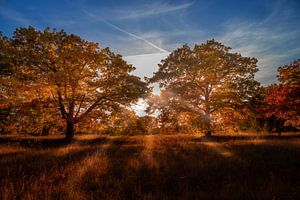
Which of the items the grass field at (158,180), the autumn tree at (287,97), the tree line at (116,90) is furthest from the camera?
the autumn tree at (287,97)

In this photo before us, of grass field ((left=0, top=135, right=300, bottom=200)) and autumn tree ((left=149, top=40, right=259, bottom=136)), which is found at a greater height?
autumn tree ((left=149, top=40, right=259, bottom=136))

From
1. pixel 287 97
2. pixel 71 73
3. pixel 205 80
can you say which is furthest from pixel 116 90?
pixel 287 97

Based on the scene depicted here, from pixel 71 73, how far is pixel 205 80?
11.9 meters

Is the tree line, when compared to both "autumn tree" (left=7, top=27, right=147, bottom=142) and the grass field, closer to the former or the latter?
"autumn tree" (left=7, top=27, right=147, bottom=142)

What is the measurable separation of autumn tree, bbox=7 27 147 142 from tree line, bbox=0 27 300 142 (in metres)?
0.06

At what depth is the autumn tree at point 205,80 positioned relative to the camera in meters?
16.3

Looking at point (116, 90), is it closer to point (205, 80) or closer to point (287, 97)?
point (205, 80)

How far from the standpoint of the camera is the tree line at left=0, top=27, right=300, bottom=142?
12.7 meters

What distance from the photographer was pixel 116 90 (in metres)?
14.6

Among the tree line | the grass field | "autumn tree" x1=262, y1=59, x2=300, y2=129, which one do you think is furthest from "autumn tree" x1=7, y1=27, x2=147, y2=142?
"autumn tree" x1=262, y1=59, x2=300, y2=129

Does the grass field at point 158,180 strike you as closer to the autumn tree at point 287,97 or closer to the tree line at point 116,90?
the tree line at point 116,90

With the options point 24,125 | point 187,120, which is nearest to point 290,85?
point 187,120

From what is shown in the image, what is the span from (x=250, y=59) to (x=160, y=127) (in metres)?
10.5

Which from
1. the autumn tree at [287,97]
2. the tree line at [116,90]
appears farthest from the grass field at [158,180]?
the autumn tree at [287,97]
